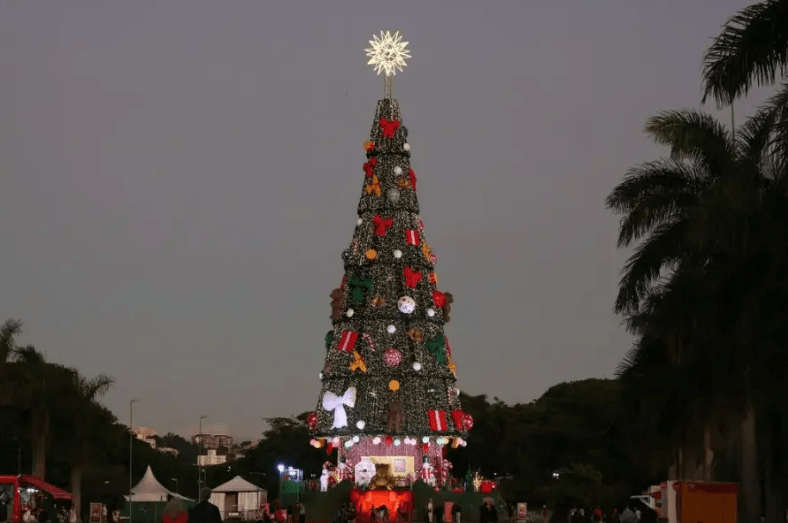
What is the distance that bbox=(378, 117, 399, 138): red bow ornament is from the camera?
64.5m

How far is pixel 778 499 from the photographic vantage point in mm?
34781

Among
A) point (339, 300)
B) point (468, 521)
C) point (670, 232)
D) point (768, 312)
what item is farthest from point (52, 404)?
point (768, 312)

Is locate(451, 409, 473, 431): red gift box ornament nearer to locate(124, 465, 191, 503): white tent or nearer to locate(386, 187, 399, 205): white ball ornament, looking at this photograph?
locate(386, 187, 399, 205): white ball ornament

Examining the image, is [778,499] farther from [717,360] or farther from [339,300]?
[339,300]

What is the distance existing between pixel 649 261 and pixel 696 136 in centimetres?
379

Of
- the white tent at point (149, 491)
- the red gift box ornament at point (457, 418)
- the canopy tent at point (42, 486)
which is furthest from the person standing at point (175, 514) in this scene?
the white tent at point (149, 491)

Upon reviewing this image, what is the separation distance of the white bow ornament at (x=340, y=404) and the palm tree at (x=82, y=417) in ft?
37.0

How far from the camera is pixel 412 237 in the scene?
2490 inches

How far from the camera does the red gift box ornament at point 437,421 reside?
61.3m

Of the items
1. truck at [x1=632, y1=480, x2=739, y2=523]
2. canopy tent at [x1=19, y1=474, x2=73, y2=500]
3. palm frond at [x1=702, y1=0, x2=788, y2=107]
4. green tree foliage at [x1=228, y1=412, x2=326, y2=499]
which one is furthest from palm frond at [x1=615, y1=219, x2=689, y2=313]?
green tree foliage at [x1=228, y1=412, x2=326, y2=499]

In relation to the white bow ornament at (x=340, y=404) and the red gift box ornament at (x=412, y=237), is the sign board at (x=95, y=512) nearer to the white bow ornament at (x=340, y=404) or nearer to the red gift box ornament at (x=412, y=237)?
the white bow ornament at (x=340, y=404)

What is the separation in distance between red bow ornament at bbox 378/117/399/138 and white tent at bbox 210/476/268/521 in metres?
19.0

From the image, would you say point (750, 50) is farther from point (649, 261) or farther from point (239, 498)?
point (239, 498)

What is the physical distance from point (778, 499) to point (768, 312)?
23.8 ft
